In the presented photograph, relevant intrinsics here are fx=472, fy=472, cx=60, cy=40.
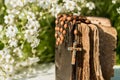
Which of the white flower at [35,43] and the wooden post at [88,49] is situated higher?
the wooden post at [88,49]

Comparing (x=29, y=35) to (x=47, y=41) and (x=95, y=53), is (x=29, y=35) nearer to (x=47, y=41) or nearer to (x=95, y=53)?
(x=47, y=41)

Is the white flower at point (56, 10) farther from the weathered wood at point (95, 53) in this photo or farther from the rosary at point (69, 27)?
the weathered wood at point (95, 53)

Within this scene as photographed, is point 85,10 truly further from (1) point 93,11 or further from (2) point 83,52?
(2) point 83,52

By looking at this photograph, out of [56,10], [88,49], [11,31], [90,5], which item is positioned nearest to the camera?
[88,49]

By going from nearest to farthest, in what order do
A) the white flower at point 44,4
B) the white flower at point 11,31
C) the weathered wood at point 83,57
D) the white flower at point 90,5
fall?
the weathered wood at point 83,57
the white flower at point 11,31
the white flower at point 44,4
the white flower at point 90,5

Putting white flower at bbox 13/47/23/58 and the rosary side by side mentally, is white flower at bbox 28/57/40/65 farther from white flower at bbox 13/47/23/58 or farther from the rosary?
the rosary

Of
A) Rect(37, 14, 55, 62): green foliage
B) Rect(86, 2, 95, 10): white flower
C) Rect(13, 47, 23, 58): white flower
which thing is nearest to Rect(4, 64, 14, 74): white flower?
Rect(13, 47, 23, 58): white flower

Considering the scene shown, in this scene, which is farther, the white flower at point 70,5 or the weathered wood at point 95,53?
the white flower at point 70,5

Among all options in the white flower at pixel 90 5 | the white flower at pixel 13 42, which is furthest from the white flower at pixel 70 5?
the white flower at pixel 13 42

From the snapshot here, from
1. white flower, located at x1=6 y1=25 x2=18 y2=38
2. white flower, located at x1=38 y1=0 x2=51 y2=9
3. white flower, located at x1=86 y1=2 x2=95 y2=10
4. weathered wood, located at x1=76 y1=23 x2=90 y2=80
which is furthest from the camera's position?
white flower, located at x1=86 y1=2 x2=95 y2=10

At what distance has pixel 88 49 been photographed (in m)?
2.31

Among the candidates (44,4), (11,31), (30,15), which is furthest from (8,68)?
(44,4)

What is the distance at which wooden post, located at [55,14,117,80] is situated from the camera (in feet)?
7.61

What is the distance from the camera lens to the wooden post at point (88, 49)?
2.32 m
